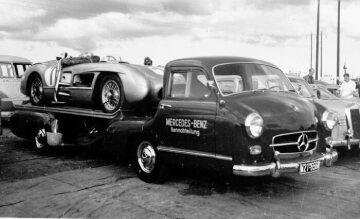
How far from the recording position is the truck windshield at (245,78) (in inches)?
204

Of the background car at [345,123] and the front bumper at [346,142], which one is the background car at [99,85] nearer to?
the background car at [345,123]

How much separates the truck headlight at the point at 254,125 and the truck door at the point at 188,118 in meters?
0.47

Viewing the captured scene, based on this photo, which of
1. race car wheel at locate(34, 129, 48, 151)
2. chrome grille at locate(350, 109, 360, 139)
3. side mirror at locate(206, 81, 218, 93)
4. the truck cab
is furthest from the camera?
race car wheel at locate(34, 129, 48, 151)

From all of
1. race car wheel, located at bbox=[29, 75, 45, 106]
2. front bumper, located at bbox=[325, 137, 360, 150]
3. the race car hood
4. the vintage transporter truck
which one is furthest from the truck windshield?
race car wheel, located at bbox=[29, 75, 45, 106]

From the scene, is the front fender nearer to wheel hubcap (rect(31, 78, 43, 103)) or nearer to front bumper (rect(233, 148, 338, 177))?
wheel hubcap (rect(31, 78, 43, 103))

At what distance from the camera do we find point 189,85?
17.9ft

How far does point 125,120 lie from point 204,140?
5.39ft

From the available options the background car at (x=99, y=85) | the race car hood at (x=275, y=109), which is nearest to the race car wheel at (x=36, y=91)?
the background car at (x=99, y=85)

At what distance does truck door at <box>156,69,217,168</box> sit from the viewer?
4969 mm

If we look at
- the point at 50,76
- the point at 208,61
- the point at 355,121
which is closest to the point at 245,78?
the point at 208,61

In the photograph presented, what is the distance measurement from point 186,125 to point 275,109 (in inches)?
Result: 44.1

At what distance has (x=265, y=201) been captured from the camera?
4.89m

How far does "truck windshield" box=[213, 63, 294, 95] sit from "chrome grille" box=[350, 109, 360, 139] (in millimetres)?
1953

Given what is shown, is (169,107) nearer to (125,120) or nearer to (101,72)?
(125,120)
